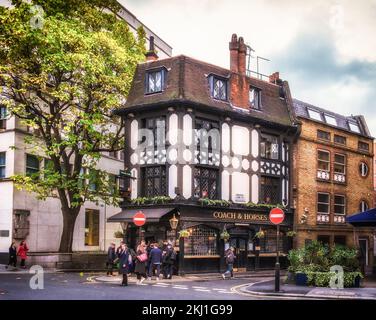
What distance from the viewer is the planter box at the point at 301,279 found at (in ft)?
75.1

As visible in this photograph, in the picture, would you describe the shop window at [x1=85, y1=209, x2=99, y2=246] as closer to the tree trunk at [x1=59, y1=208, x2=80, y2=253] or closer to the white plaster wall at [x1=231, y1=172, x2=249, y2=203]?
the tree trunk at [x1=59, y1=208, x2=80, y2=253]

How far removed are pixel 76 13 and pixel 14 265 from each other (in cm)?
1445

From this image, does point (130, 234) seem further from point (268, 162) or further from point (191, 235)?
point (268, 162)

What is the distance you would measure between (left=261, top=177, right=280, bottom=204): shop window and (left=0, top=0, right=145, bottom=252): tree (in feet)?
30.3

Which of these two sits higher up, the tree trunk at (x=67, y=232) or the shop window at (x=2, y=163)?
the shop window at (x=2, y=163)

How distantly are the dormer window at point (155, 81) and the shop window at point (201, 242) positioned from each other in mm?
8053

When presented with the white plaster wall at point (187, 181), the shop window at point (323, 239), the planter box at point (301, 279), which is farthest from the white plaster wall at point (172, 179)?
the shop window at point (323, 239)

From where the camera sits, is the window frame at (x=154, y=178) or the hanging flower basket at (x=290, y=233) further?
the hanging flower basket at (x=290, y=233)

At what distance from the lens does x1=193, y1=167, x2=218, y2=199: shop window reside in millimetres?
31516

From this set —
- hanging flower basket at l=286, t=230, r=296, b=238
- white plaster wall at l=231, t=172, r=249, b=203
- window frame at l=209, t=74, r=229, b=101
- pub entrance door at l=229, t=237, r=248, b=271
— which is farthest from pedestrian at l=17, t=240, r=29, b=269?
hanging flower basket at l=286, t=230, r=296, b=238

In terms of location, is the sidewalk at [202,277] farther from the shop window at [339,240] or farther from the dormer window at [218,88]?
the dormer window at [218,88]
